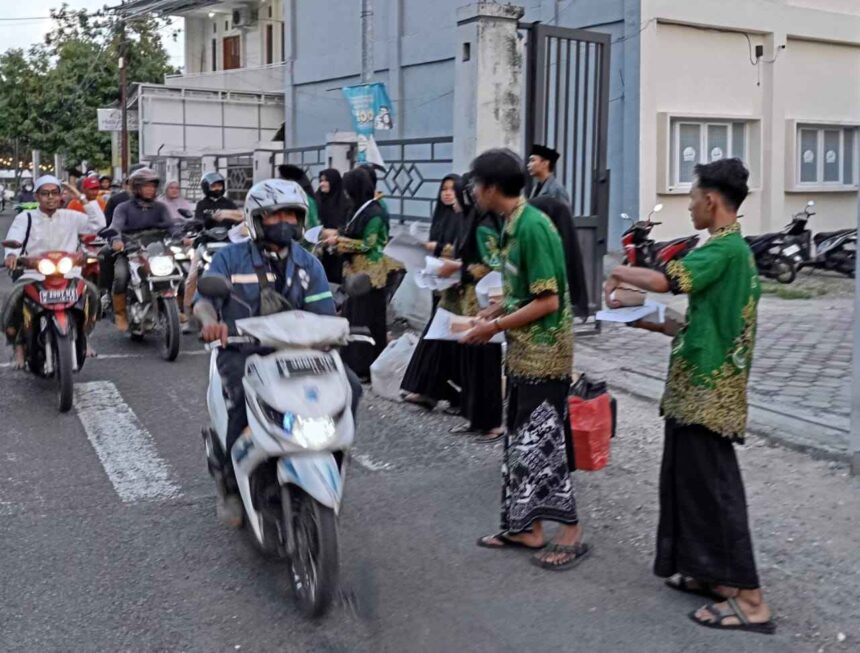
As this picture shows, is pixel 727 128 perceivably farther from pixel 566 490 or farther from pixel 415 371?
pixel 566 490

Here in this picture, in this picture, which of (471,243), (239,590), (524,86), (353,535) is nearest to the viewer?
(239,590)

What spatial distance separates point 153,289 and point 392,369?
10.00 ft

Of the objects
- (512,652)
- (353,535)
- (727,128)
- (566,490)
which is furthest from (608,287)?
(727,128)

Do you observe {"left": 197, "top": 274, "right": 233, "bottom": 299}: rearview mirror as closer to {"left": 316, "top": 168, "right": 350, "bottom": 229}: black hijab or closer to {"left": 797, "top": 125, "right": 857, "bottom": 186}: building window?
{"left": 316, "top": 168, "right": 350, "bottom": 229}: black hijab

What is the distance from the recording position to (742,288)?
4059 millimetres

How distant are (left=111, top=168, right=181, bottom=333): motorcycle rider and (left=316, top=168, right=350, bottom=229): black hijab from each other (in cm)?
147

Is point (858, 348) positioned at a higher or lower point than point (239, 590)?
higher

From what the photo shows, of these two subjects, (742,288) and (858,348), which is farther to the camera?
(858,348)

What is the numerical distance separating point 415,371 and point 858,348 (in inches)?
120

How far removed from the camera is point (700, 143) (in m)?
17.1

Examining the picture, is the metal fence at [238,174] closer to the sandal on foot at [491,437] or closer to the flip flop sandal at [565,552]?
the sandal on foot at [491,437]

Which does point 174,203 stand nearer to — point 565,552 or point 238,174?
point 565,552

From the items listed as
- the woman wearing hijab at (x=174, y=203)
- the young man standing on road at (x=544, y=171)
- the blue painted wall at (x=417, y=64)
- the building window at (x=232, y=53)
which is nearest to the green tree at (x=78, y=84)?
the building window at (x=232, y=53)

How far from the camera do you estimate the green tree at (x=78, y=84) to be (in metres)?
42.2
